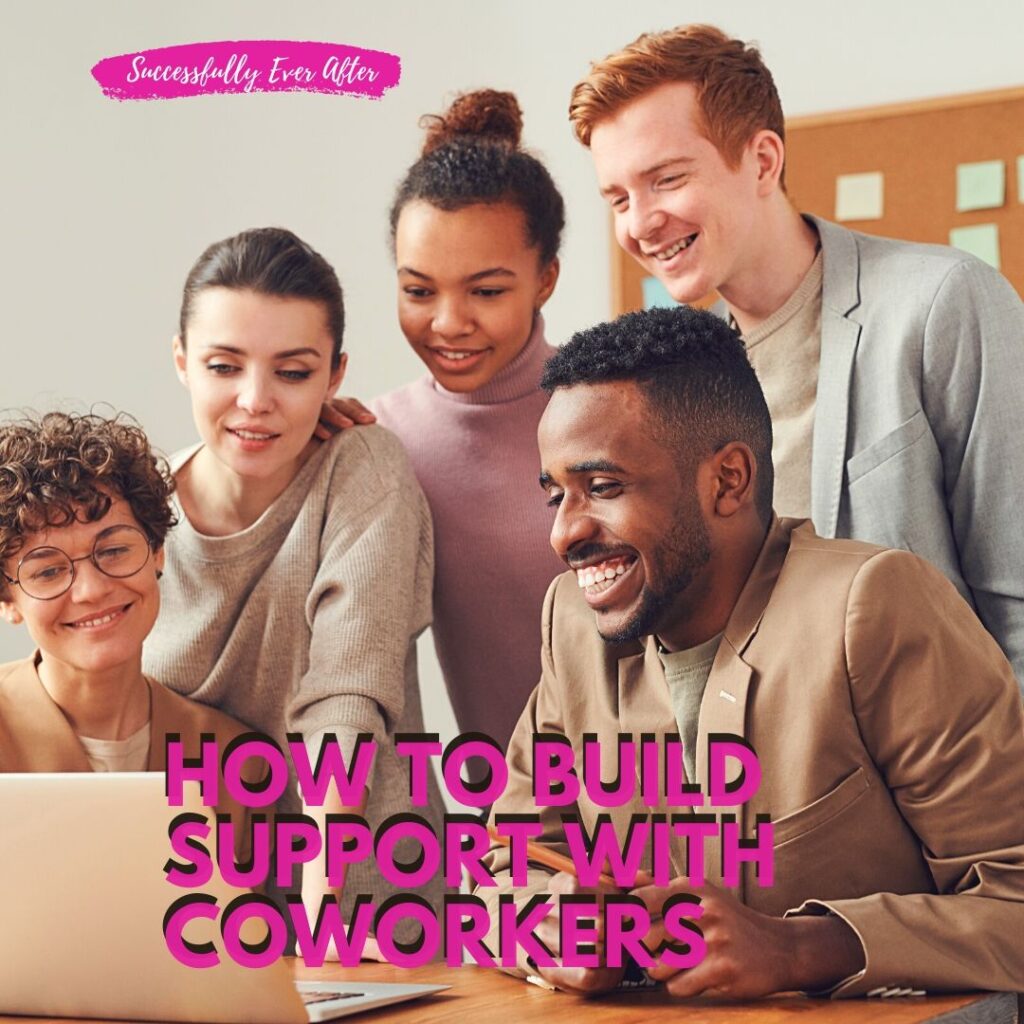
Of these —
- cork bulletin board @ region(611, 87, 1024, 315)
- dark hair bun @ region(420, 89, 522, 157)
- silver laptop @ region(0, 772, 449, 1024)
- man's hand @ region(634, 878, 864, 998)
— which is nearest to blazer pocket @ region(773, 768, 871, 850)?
man's hand @ region(634, 878, 864, 998)

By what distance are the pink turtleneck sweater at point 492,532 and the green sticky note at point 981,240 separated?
1239 millimetres

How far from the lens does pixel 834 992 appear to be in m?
1.25

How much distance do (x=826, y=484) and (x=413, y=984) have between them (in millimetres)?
845

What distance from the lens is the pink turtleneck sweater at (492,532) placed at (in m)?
2.30

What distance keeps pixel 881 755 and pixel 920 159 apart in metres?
2.16

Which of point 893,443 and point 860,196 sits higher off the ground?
point 860,196

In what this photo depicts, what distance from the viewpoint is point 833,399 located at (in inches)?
74.4

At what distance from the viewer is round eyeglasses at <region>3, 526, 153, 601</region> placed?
1879 mm

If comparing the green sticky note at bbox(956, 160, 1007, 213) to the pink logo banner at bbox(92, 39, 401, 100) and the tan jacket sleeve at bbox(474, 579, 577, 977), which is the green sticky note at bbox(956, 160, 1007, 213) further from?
the tan jacket sleeve at bbox(474, 579, 577, 977)

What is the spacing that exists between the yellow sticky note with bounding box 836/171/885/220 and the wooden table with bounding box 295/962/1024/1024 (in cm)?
228

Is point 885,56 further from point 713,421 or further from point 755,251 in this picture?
point 713,421

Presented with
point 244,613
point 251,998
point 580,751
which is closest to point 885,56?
point 244,613

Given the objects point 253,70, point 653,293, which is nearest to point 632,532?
point 653,293

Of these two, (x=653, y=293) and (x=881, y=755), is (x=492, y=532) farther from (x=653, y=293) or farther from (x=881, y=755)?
(x=653, y=293)
